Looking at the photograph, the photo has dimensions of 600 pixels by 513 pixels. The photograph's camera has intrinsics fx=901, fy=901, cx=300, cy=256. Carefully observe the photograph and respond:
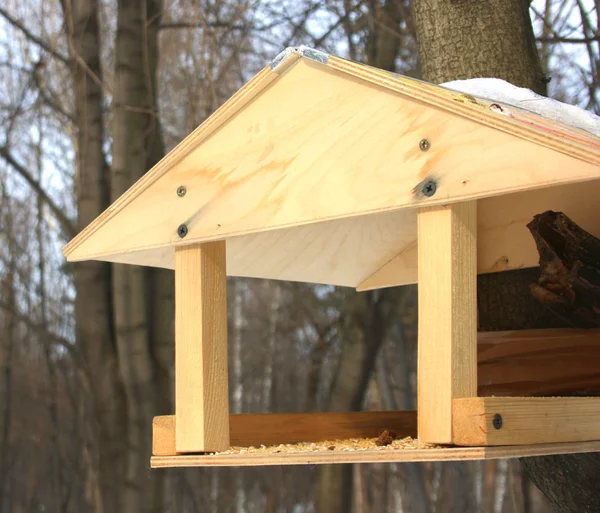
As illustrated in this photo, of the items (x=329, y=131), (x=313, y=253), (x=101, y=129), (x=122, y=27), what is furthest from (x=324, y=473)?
(x=329, y=131)

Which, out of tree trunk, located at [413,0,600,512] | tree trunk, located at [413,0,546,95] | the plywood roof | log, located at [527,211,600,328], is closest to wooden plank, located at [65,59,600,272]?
the plywood roof

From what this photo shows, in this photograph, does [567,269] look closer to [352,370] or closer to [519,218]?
[519,218]

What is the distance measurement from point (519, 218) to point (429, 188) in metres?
0.86

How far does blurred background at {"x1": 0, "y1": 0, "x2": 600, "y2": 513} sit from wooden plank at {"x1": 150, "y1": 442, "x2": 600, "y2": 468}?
1478mm

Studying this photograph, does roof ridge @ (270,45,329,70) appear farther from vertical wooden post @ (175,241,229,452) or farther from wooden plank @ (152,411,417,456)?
wooden plank @ (152,411,417,456)

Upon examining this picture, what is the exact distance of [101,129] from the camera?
16.8 feet

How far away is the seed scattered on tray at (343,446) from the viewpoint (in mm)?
1587

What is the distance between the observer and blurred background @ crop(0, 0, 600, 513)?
14.6ft

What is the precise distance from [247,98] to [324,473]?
365cm

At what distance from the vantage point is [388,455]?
1529 millimetres

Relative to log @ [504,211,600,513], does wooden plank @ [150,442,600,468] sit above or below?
below

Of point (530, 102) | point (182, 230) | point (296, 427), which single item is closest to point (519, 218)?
point (530, 102)

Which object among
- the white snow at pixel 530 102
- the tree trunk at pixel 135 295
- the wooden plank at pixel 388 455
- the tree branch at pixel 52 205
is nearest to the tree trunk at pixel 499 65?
the white snow at pixel 530 102

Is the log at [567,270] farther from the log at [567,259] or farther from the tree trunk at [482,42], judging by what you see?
the tree trunk at [482,42]
